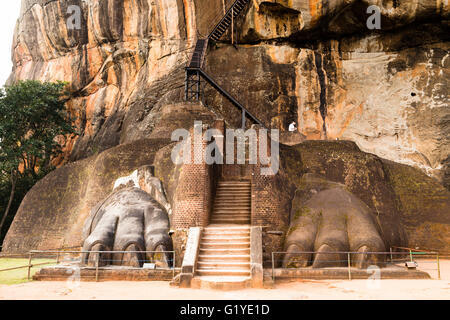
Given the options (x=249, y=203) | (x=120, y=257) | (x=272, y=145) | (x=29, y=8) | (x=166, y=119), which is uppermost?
(x=29, y=8)

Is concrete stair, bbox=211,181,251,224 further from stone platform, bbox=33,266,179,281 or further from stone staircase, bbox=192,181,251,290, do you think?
stone platform, bbox=33,266,179,281

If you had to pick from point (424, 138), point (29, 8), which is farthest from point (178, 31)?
point (424, 138)

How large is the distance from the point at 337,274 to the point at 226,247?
2.52 meters

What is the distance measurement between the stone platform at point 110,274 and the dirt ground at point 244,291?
0.27 metres

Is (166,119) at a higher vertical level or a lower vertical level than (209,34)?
lower

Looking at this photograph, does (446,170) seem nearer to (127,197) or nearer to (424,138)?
(424,138)

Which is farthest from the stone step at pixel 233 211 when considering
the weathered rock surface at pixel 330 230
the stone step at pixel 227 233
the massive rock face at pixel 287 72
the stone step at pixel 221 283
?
the massive rock face at pixel 287 72

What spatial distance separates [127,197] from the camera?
12.0 m

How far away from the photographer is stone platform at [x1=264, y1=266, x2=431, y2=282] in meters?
9.38

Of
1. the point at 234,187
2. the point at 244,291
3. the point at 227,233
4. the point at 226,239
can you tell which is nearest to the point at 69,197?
the point at 234,187

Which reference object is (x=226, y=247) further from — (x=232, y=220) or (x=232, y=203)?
(x=232, y=203)

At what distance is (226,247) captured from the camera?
9.67m

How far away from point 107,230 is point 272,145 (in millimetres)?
4953

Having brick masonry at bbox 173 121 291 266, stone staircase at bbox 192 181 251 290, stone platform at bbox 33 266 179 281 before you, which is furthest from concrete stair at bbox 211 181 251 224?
stone platform at bbox 33 266 179 281
